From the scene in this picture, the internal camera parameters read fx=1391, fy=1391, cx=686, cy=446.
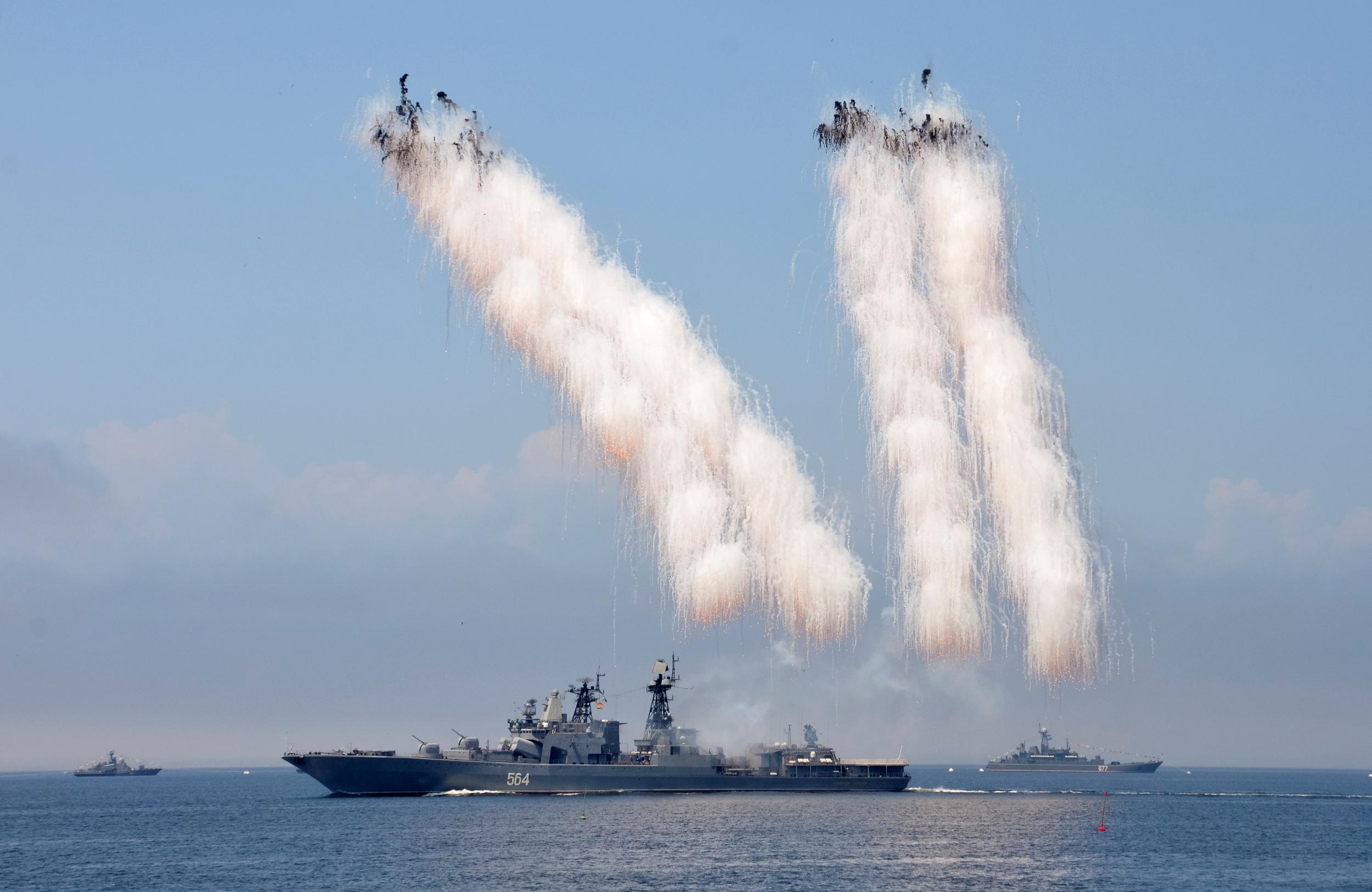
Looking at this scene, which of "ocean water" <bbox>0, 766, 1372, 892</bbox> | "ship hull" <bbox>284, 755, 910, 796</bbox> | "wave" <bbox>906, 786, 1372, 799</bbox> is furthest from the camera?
"wave" <bbox>906, 786, 1372, 799</bbox>

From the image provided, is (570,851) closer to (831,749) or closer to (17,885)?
(17,885)

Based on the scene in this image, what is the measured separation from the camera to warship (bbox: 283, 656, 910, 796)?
4936 inches

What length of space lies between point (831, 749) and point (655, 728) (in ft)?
64.3

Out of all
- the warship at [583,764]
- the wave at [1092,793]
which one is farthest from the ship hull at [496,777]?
the wave at [1092,793]

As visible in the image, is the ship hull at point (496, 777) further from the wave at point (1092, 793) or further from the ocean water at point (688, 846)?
the wave at point (1092, 793)

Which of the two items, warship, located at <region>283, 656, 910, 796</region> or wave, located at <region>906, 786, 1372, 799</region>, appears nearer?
warship, located at <region>283, 656, 910, 796</region>

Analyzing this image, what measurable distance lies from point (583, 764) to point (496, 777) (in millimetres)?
8326

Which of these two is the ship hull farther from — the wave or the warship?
the wave

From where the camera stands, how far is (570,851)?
80.9 m

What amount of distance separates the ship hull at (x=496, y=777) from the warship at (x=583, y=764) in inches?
2.9

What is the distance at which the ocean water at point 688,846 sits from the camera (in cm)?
7125

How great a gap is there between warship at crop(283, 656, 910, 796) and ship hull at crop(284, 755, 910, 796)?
7 cm

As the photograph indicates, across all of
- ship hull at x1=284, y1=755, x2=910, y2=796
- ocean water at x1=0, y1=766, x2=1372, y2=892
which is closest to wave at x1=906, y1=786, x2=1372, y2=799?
ocean water at x1=0, y1=766, x2=1372, y2=892

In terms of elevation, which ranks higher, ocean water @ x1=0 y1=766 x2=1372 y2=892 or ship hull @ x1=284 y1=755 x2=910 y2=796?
ship hull @ x1=284 y1=755 x2=910 y2=796
